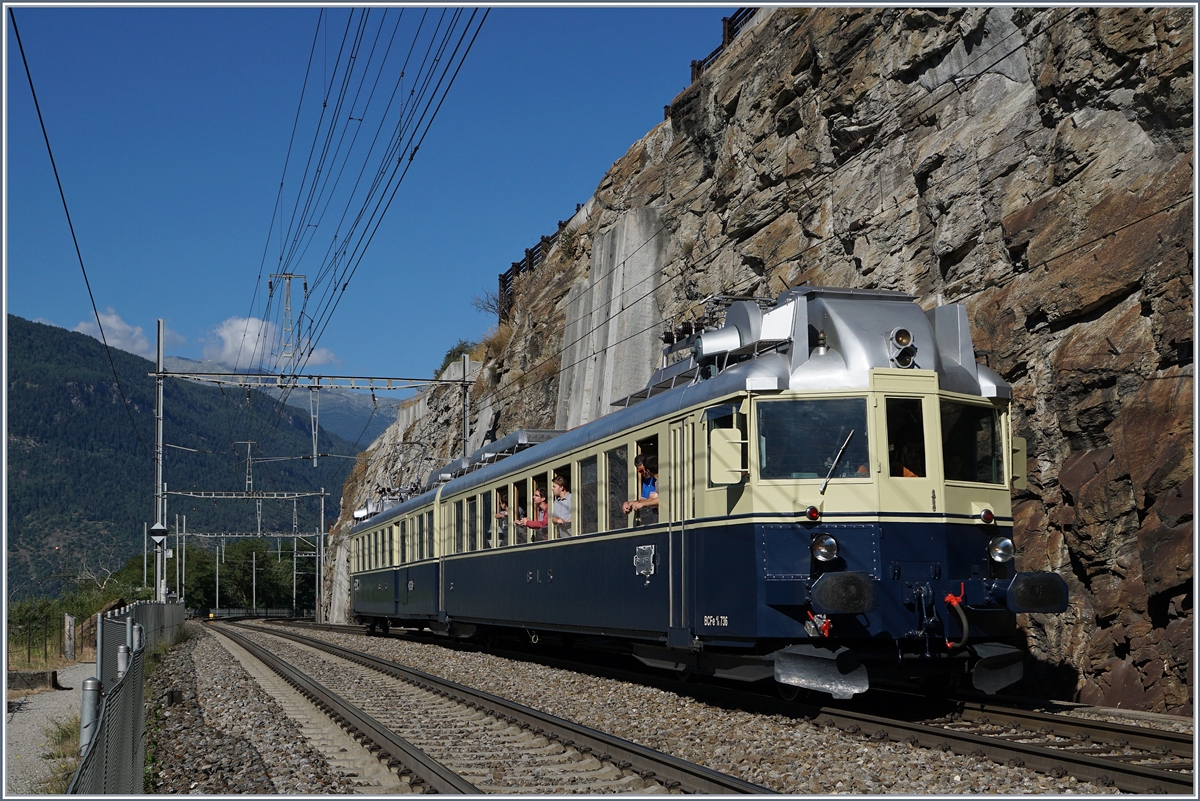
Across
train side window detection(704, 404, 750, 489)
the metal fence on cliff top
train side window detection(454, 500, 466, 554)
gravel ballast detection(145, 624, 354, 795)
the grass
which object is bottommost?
the grass

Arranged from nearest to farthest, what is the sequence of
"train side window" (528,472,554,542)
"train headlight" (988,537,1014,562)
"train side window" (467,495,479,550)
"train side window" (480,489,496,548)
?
"train headlight" (988,537,1014,562)
"train side window" (528,472,554,542)
"train side window" (480,489,496,548)
"train side window" (467,495,479,550)

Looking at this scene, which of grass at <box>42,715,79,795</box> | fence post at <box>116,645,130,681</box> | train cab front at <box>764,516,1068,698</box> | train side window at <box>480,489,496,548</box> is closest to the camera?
fence post at <box>116,645,130,681</box>

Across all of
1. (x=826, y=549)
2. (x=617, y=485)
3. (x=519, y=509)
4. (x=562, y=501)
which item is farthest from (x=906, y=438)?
(x=519, y=509)

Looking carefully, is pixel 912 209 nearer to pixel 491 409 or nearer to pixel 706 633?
pixel 706 633

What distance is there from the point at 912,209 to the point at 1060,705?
10.1m

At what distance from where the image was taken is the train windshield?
→ 10852 millimetres

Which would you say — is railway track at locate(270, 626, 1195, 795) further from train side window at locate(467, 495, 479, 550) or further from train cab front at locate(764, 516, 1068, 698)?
train side window at locate(467, 495, 479, 550)

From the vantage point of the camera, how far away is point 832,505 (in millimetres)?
10750

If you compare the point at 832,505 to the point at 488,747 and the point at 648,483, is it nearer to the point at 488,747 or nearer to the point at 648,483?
the point at 648,483

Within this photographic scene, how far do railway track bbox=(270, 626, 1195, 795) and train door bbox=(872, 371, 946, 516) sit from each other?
1.88 metres

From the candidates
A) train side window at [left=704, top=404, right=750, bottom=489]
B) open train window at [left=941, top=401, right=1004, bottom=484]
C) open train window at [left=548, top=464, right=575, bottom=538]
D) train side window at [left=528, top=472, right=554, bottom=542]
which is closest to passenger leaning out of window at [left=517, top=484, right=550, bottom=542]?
train side window at [left=528, top=472, right=554, bottom=542]

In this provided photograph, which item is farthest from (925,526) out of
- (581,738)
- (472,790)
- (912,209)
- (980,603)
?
(912,209)

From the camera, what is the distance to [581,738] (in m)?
9.54

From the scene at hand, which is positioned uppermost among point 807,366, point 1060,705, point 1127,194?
point 1127,194
